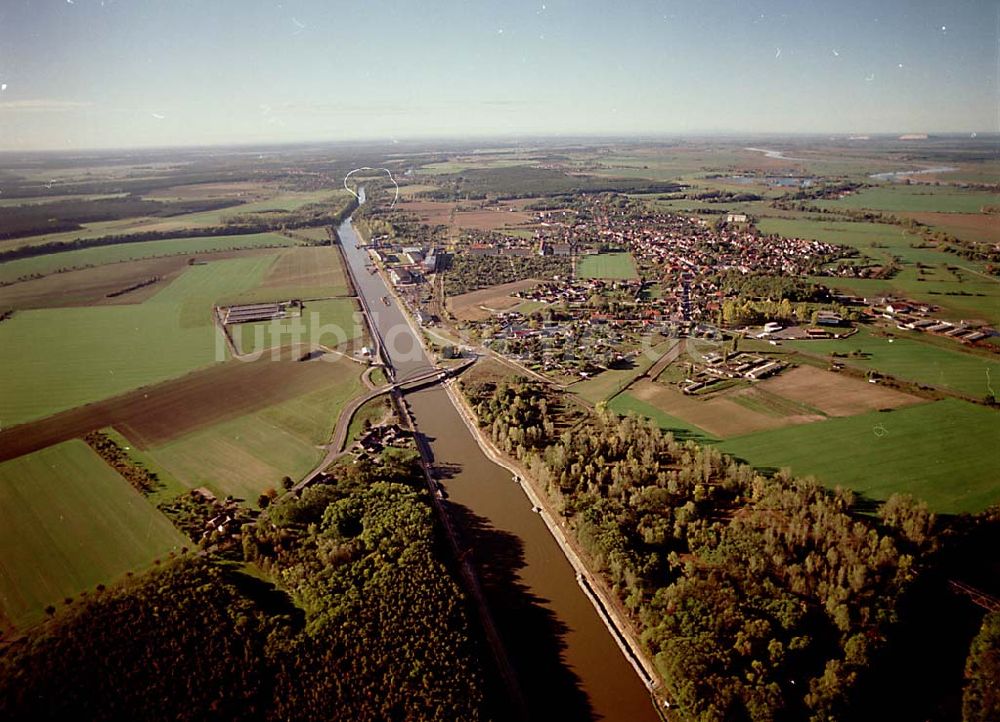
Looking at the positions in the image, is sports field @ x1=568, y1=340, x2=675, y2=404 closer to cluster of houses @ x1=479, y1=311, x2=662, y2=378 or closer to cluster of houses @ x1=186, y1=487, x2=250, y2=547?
cluster of houses @ x1=479, y1=311, x2=662, y2=378

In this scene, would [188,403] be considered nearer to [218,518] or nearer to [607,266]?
[218,518]

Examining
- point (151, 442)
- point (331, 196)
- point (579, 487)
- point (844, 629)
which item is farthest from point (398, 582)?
point (331, 196)

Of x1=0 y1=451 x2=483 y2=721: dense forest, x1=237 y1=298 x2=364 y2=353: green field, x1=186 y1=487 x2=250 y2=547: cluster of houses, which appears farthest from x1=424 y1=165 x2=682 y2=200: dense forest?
x1=0 y1=451 x2=483 y2=721: dense forest

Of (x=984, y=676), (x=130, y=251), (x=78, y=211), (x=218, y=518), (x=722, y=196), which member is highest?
(x=78, y=211)

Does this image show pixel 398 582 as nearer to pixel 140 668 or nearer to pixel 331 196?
pixel 140 668

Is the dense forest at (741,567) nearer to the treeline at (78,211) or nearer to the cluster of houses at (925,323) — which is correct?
the cluster of houses at (925,323)

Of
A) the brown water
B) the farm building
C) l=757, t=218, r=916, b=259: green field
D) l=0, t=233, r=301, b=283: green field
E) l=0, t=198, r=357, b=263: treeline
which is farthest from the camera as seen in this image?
l=0, t=198, r=357, b=263: treeline

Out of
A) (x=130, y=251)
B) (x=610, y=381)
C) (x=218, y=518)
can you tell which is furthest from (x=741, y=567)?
(x=130, y=251)
